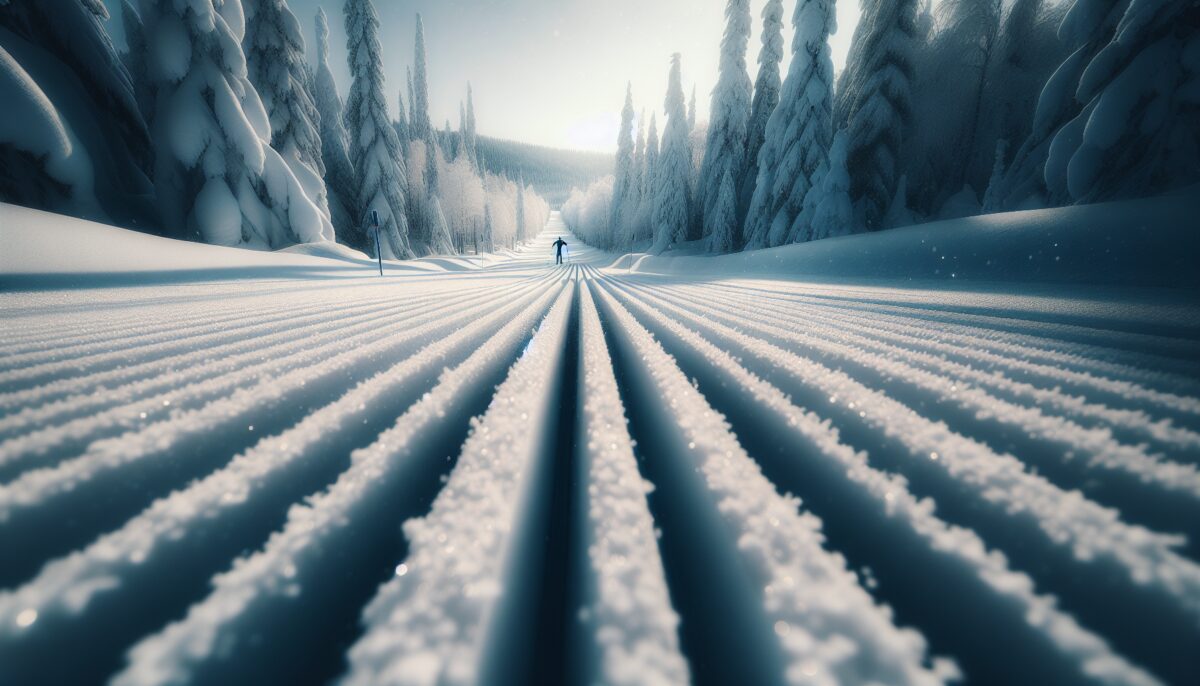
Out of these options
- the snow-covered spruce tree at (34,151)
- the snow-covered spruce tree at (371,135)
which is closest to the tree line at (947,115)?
the snow-covered spruce tree at (371,135)

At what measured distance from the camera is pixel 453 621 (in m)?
0.42

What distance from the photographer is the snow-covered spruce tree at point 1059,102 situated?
5044mm

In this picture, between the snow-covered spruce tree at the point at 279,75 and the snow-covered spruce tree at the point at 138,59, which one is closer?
the snow-covered spruce tree at the point at 138,59

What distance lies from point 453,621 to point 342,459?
1.61 feet

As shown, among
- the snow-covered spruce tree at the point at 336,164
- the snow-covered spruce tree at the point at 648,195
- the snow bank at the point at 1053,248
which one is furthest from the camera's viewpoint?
the snow-covered spruce tree at the point at 648,195

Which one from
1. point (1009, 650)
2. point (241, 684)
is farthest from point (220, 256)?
point (1009, 650)

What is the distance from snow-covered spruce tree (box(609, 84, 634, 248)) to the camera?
28600 millimetres

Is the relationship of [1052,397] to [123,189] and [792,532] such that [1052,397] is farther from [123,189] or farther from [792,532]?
[123,189]

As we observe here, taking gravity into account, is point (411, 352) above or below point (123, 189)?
below

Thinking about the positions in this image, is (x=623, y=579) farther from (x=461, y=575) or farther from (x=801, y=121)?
(x=801, y=121)

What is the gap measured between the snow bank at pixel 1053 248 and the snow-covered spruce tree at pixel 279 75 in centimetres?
1264

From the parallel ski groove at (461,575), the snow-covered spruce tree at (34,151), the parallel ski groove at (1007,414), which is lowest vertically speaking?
the parallel ski groove at (461,575)

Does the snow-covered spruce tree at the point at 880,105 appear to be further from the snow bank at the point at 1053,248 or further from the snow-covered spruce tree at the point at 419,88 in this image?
the snow-covered spruce tree at the point at 419,88

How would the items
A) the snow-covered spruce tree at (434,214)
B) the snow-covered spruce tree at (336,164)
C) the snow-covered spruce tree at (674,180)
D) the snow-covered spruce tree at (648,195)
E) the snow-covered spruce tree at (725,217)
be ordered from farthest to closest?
the snow-covered spruce tree at (648,195) → the snow-covered spruce tree at (434,214) → the snow-covered spruce tree at (674,180) → the snow-covered spruce tree at (336,164) → the snow-covered spruce tree at (725,217)
